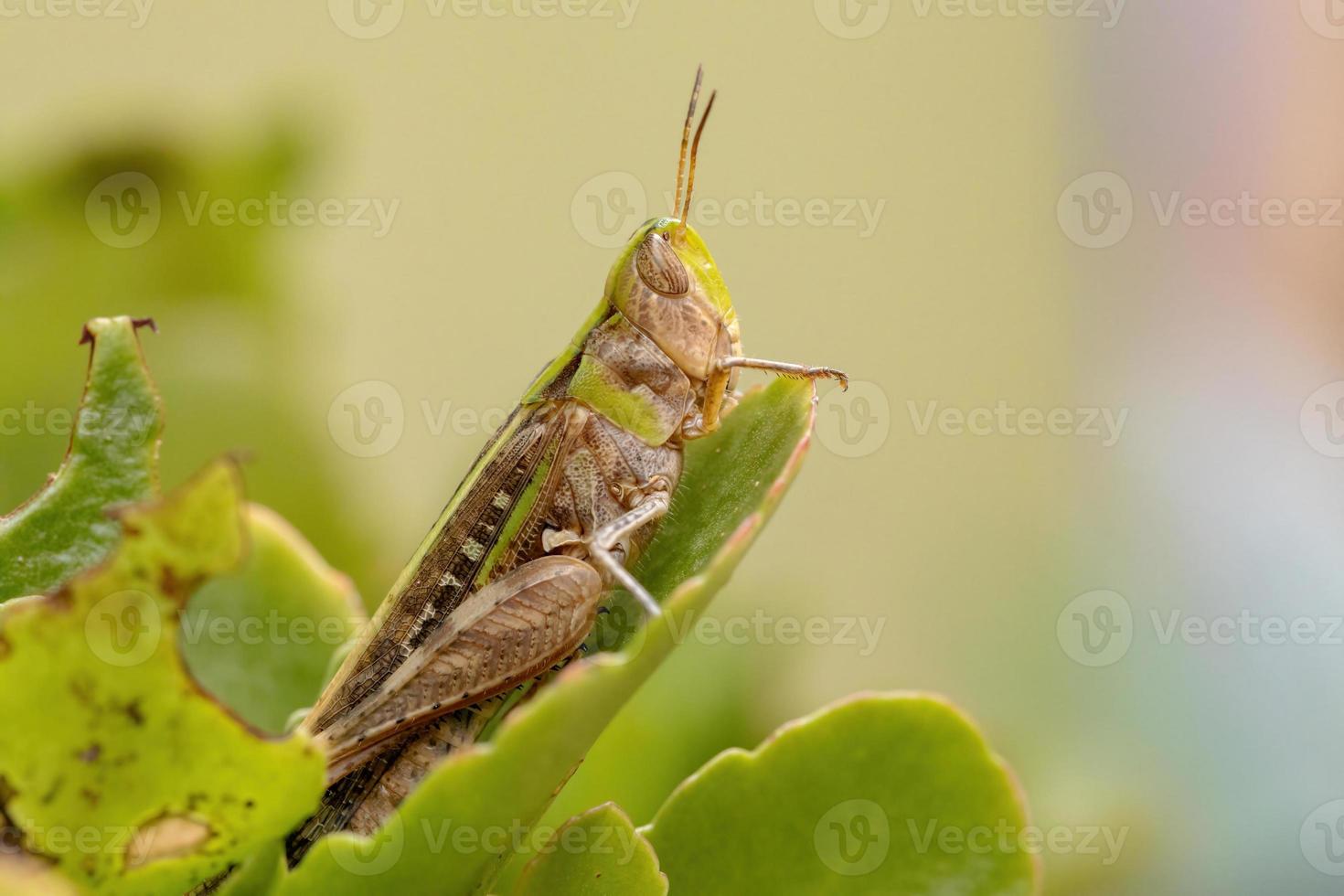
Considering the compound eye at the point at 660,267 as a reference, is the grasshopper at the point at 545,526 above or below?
below

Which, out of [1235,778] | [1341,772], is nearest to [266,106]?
[1235,778]

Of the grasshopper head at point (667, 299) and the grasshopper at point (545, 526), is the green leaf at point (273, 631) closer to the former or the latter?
the grasshopper at point (545, 526)

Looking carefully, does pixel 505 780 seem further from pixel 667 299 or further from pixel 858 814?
pixel 667 299

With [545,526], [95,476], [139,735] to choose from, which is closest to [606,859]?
[139,735]

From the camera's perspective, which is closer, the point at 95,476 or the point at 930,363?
the point at 95,476

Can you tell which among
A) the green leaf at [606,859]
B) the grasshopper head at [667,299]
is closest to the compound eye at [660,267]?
the grasshopper head at [667,299]

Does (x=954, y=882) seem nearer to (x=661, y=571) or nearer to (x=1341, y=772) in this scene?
→ (x=661, y=571)
